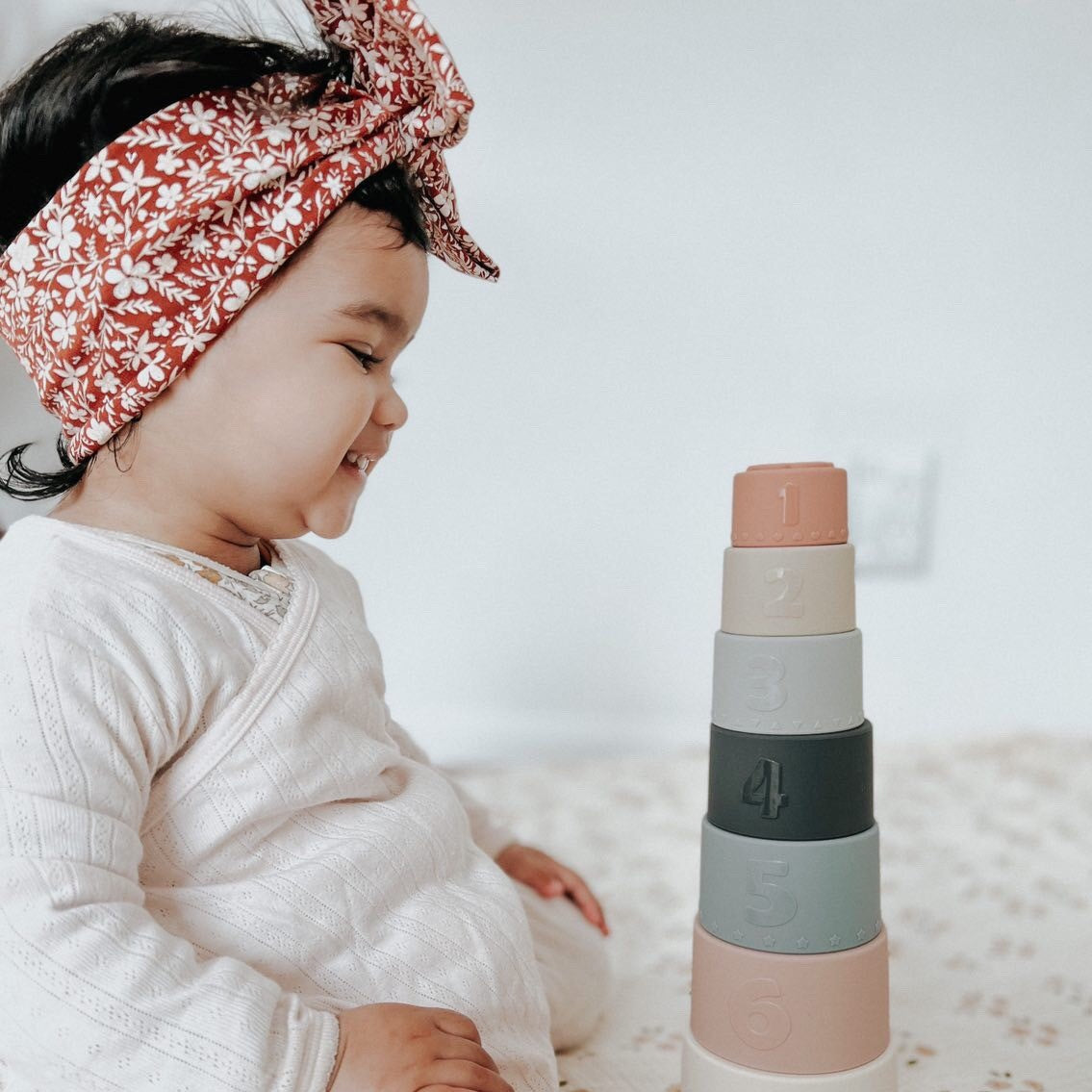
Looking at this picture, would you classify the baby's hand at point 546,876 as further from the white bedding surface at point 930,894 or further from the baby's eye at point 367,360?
the baby's eye at point 367,360

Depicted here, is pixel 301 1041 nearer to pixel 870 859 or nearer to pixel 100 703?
pixel 100 703

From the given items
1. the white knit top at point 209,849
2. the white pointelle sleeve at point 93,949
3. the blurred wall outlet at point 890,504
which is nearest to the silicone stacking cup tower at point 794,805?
the white knit top at point 209,849

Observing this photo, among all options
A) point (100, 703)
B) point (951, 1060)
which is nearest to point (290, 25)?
point (100, 703)

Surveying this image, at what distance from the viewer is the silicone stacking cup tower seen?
71 centimetres

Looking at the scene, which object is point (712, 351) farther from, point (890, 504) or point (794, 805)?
point (794, 805)

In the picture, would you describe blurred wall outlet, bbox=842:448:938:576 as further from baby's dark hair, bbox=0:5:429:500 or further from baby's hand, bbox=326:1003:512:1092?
baby's hand, bbox=326:1003:512:1092

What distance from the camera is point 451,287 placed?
1895mm

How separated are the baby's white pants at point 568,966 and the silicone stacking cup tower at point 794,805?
23 cm

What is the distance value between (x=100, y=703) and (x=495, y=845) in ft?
1.65

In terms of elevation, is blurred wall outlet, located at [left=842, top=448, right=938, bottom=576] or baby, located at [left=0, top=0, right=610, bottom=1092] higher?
blurred wall outlet, located at [left=842, top=448, right=938, bottom=576]

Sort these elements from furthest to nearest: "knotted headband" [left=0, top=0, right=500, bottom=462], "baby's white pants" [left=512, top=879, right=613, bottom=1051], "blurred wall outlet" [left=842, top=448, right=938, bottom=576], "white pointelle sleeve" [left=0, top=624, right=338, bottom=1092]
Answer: "blurred wall outlet" [left=842, top=448, right=938, bottom=576] → "baby's white pants" [left=512, top=879, right=613, bottom=1051] → "knotted headband" [left=0, top=0, right=500, bottom=462] → "white pointelle sleeve" [left=0, top=624, right=338, bottom=1092]

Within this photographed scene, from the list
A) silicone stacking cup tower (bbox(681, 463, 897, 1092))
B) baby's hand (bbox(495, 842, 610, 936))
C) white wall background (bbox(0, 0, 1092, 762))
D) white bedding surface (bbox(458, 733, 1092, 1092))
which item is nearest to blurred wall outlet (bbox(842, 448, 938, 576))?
white wall background (bbox(0, 0, 1092, 762))

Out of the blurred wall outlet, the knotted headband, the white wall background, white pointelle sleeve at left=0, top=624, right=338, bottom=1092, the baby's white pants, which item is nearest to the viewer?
white pointelle sleeve at left=0, top=624, right=338, bottom=1092

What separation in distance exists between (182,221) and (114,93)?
10 centimetres
